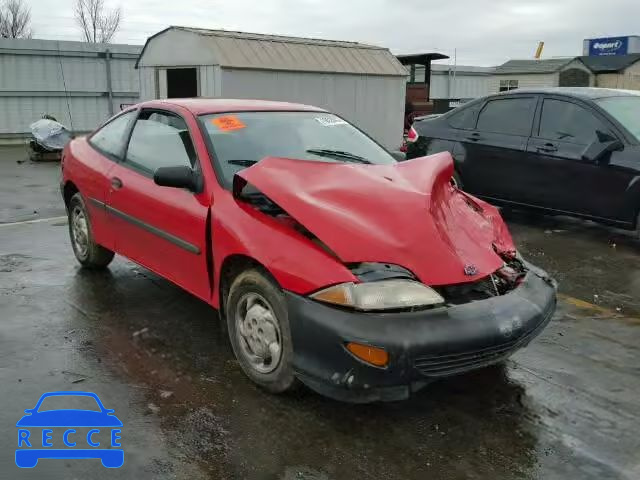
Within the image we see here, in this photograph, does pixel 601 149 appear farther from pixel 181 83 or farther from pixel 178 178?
pixel 181 83

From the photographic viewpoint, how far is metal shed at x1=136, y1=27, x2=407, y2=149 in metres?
12.2

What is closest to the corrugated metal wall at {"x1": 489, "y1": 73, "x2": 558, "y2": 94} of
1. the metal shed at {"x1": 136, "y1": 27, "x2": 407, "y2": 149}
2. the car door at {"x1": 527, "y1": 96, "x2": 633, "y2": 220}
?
the metal shed at {"x1": 136, "y1": 27, "x2": 407, "y2": 149}

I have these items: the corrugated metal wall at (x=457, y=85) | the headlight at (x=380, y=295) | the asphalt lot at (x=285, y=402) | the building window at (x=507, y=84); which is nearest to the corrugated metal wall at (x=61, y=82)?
the corrugated metal wall at (x=457, y=85)

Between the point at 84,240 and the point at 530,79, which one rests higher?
the point at 530,79

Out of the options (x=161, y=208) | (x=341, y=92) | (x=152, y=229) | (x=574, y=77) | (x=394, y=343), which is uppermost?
(x=574, y=77)

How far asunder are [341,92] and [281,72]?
178 cm

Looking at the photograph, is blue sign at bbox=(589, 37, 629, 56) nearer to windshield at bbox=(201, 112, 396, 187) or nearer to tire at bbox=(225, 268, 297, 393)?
windshield at bbox=(201, 112, 396, 187)

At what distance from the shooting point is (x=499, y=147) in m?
7.21

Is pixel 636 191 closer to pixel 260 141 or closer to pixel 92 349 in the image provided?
pixel 260 141

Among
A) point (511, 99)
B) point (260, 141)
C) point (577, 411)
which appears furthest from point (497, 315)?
point (511, 99)

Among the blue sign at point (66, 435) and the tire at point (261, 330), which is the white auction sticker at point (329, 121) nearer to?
the tire at point (261, 330)

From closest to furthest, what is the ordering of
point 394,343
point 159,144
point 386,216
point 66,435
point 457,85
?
point 394,343
point 66,435
point 386,216
point 159,144
point 457,85

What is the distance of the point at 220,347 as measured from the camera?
381 centimetres

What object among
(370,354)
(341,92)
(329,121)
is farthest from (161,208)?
(341,92)
